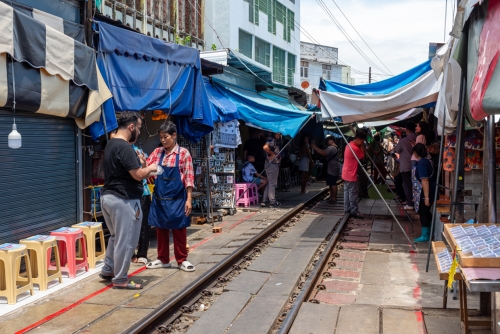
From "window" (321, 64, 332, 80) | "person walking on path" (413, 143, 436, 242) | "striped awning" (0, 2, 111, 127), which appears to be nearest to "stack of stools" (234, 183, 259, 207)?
"person walking on path" (413, 143, 436, 242)

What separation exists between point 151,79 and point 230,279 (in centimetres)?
378

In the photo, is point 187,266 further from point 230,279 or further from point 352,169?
point 352,169

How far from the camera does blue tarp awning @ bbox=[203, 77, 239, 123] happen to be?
40.0 ft

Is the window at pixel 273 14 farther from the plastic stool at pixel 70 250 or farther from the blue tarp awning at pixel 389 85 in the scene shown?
the plastic stool at pixel 70 250

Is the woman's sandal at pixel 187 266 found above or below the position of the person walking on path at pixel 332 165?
below

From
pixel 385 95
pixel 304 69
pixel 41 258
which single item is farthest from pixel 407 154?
pixel 304 69

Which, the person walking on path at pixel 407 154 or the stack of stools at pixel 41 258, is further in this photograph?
the person walking on path at pixel 407 154

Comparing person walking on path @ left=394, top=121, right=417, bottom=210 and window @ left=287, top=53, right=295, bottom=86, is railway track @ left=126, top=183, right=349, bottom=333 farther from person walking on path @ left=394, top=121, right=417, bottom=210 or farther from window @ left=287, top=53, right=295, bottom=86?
window @ left=287, top=53, right=295, bottom=86

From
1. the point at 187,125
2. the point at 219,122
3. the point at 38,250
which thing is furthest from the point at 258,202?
the point at 38,250

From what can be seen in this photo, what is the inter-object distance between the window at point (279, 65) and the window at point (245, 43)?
364 cm

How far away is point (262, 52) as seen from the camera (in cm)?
3064

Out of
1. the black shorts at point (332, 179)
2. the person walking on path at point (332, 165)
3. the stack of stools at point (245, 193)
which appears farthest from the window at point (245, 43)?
the stack of stools at point (245, 193)

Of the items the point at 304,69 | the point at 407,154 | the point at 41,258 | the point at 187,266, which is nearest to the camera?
the point at 41,258

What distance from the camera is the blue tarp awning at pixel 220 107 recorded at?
12180 mm
